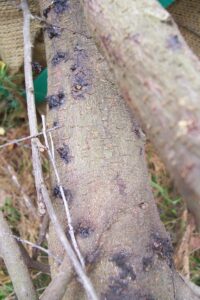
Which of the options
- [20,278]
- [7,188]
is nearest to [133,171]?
[20,278]

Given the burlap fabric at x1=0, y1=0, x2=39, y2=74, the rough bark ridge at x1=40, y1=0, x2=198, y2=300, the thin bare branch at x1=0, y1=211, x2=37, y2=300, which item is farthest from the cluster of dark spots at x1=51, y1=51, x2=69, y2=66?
the thin bare branch at x1=0, y1=211, x2=37, y2=300

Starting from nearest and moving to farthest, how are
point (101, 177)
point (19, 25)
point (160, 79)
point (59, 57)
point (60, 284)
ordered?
point (160, 79), point (60, 284), point (101, 177), point (59, 57), point (19, 25)

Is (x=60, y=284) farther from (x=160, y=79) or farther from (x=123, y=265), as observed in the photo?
(x=160, y=79)

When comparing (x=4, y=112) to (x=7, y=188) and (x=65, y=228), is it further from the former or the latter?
(x=65, y=228)

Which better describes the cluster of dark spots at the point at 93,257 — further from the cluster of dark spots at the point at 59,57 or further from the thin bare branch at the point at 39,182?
the cluster of dark spots at the point at 59,57

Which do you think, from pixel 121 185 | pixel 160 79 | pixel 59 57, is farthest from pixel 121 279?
pixel 59 57

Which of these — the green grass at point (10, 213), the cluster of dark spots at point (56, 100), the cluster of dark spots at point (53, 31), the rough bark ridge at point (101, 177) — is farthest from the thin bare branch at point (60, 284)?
the green grass at point (10, 213)

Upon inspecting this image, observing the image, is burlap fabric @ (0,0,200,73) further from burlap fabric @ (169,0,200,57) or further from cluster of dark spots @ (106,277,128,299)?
cluster of dark spots @ (106,277,128,299)
